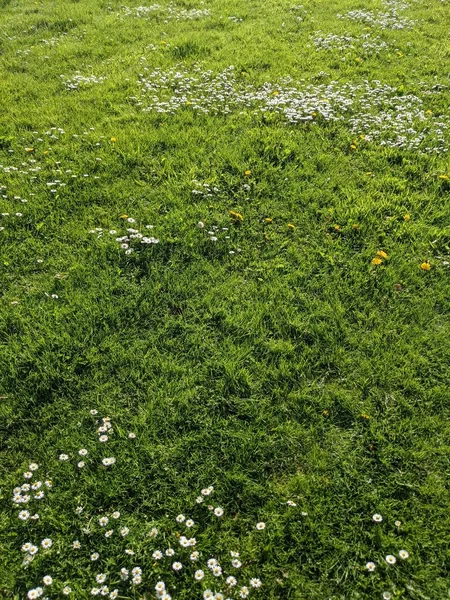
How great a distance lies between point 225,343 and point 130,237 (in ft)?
4.78

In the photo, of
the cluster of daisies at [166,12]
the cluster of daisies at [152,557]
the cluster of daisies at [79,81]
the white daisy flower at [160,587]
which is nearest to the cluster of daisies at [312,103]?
the cluster of daisies at [79,81]

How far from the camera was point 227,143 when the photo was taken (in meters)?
5.58

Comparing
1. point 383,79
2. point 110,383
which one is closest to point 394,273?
point 110,383

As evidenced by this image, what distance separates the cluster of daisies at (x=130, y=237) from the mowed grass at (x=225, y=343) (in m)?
0.04

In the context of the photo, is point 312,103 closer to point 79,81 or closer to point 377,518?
point 79,81

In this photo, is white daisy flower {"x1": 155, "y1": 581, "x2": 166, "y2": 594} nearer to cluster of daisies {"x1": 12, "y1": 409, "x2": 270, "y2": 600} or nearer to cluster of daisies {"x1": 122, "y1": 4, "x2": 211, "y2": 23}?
cluster of daisies {"x1": 12, "y1": 409, "x2": 270, "y2": 600}

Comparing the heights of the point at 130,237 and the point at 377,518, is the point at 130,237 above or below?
above

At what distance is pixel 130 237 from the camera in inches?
170

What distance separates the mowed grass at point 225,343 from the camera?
101 inches

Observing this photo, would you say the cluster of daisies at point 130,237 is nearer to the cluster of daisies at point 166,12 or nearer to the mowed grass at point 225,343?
the mowed grass at point 225,343

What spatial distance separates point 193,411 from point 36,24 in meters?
8.65

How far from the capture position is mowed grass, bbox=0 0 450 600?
2.58 m

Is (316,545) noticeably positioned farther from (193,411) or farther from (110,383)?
(110,383)

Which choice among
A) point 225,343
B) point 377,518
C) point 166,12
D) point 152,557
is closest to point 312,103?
point 225,343
